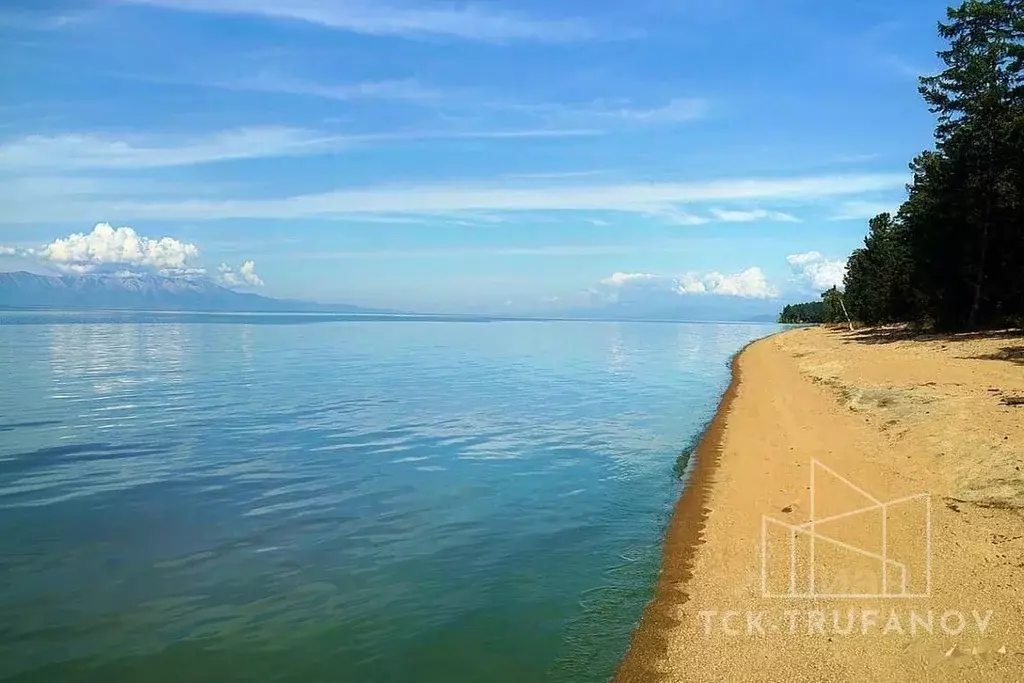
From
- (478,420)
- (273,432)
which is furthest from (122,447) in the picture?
(478,420)

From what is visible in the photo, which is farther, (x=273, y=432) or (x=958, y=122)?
(x=958, y=122)

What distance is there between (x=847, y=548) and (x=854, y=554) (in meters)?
0.30

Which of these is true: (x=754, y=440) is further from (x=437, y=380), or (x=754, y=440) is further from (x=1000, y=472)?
(x=437, y=380)

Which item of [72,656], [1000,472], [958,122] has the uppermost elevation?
[958,122]

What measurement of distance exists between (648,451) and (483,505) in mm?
7848

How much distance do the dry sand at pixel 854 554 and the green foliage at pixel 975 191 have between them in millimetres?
25250

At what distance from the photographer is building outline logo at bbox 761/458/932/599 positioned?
971cm

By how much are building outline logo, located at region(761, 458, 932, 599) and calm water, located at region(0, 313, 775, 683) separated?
198 cm

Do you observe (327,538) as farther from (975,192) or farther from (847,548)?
(975,192)

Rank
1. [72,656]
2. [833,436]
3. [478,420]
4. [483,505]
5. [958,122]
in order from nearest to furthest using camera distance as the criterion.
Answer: [72,656] < [483,505] < [833,436] < [478,420] < [958,122]

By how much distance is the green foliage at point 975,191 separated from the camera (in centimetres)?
4119

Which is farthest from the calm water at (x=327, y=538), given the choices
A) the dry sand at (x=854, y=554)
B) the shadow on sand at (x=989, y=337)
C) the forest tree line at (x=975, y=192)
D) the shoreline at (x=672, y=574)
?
the forest tree line at (x=975, y=192)

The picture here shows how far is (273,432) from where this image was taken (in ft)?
81.8

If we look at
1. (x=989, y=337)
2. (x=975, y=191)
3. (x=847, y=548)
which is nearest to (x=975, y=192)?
(x=975, y=191)
